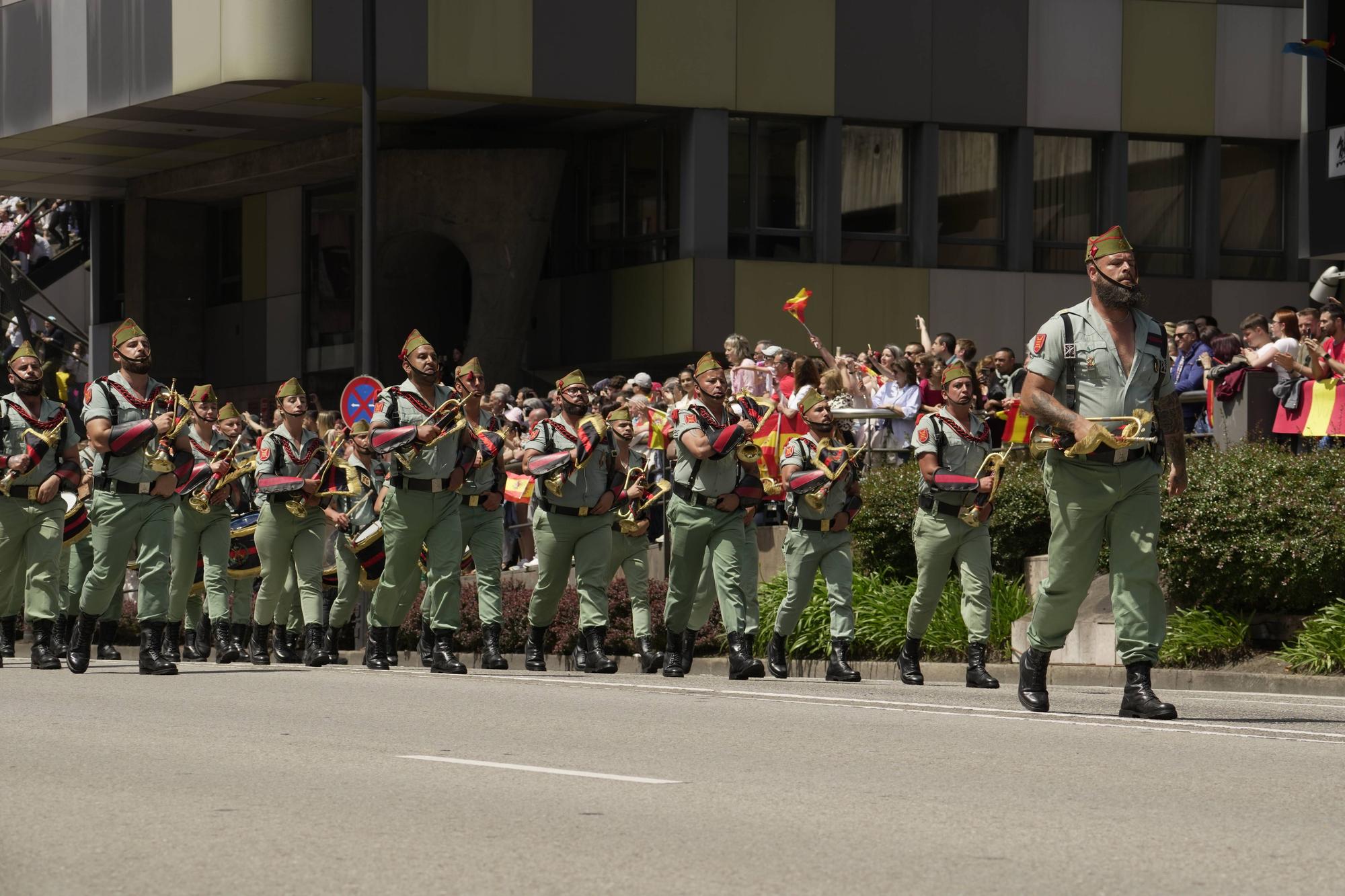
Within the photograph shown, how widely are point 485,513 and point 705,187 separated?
15505 mm

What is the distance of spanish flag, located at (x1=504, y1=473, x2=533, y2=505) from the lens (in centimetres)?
2341

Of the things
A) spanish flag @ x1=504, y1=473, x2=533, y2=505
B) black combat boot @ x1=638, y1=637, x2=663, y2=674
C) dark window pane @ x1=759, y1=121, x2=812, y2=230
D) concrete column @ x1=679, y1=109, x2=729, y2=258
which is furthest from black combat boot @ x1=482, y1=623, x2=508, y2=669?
dark window pane @ x1=759, y1=121, x2=812, y2=230

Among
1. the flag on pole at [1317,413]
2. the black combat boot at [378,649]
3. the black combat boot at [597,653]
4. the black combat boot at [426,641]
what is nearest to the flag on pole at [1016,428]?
the flag on pole at [1317,413]

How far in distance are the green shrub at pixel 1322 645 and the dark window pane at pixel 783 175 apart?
1830cm

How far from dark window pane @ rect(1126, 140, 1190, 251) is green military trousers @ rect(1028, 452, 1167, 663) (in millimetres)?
24191

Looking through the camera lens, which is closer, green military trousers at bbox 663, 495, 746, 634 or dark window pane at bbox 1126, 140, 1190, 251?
green military trousers at bbox 663, 495, 746, 634

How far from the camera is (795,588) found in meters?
17.0

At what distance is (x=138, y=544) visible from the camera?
1644 centimetres

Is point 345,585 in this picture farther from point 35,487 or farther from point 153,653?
point 153,653

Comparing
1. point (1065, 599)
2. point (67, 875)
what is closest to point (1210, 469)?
point (1065, 599)

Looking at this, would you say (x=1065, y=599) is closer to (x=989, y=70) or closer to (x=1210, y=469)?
(x=1210, y=469)

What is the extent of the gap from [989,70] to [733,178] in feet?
13.5

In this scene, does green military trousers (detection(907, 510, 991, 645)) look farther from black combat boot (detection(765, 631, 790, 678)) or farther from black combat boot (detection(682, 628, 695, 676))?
black combat boot (detection(682, 628, 695, 676))

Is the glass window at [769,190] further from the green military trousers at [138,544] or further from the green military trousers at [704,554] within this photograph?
the green military trousers at [138,544]
